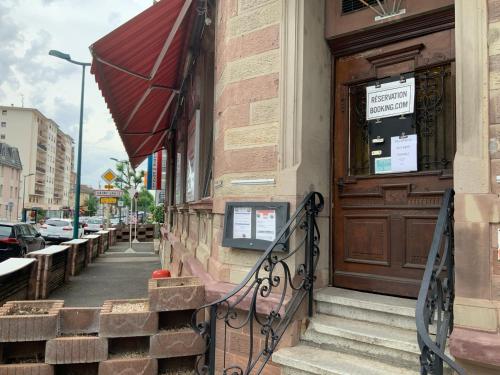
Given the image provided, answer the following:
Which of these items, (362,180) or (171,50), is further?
(171,50)

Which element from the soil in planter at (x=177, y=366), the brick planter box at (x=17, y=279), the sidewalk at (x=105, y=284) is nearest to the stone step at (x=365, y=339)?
the soil in planter at (x=177, y=366)

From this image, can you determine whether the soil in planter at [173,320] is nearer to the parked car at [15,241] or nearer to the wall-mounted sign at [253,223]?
the wall-mounted sign at [253,223]

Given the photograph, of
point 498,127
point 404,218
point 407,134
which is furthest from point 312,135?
point 498,127

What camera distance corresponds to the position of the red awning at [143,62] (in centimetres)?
510

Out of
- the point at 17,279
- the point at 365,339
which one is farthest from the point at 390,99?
the point at 17,279

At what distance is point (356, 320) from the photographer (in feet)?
11.8

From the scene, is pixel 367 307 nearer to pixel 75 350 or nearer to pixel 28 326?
pixel 75 350

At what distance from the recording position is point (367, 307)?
3551 millimetres

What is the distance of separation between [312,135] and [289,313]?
1.65 metres

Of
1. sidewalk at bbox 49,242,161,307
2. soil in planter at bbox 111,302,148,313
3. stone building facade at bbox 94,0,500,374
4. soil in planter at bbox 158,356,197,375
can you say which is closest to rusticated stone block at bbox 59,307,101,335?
soil in planter at bbox 111,302,148,313

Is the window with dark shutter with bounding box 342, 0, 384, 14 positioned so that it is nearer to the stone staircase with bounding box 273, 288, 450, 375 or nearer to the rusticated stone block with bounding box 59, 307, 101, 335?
the stone staircase with bounding box 273, 288, 450, 375

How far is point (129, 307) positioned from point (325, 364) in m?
1.95

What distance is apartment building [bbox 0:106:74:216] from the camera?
83.8 m

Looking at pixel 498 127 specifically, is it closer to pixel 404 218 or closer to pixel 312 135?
pixel 404 218
